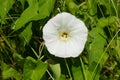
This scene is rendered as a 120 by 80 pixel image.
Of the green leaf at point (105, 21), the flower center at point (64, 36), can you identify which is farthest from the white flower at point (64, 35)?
the green leaf at point (105, 21)

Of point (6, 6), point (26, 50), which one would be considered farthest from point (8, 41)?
point (6, 6)

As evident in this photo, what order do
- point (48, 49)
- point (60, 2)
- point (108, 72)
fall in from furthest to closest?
1. point (108, 72)
2. point (60, 2)
3. point (48, 49)

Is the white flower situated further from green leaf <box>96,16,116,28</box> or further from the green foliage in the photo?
green leaf <box>96,16,116,28</box>

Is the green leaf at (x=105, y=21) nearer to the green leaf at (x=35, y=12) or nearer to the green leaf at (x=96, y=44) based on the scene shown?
the green leaf at (x=96, y=44)

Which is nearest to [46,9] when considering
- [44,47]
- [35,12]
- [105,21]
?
[35,12]

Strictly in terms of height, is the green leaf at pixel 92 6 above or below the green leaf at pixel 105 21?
above

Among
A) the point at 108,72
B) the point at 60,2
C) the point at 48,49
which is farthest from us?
the point at 108,72

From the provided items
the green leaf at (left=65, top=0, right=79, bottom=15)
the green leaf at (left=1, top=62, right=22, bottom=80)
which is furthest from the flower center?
the green leaf at (left=1, top=62, right=22, bottom=80)

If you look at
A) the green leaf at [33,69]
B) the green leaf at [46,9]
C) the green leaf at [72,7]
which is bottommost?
the green leaf at [33,69]

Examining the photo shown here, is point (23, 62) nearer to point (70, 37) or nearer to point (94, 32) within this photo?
point (70, 37)
